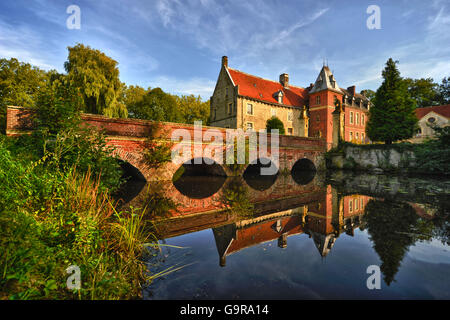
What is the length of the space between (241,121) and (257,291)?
71.7 ft

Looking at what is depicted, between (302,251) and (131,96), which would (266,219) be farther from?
(131,96)

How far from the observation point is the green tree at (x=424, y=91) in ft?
131

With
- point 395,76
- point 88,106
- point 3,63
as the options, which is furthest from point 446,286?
point 3,63

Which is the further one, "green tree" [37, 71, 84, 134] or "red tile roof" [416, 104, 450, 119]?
"red tile roof" [416, 104, 450, 119]

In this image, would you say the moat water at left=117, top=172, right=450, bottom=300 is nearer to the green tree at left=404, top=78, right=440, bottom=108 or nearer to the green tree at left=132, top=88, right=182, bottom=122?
the green tree at left=132, top=88, right=182, bottom=122

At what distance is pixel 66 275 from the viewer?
227cm

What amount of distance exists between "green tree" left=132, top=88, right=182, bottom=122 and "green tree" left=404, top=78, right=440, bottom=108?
4565 centimetres

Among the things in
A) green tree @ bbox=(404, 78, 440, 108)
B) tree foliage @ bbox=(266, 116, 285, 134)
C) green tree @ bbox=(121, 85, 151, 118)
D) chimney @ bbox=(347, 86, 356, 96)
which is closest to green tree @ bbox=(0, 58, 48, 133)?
Result: green tree @ bbox=(121, 85, 151, 118)

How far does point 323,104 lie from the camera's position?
Result: 85.7 ft

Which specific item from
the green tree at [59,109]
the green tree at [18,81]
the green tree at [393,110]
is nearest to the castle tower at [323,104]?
the green tree at [393,110]

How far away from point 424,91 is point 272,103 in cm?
3623

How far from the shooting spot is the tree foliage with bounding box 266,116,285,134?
24.0m

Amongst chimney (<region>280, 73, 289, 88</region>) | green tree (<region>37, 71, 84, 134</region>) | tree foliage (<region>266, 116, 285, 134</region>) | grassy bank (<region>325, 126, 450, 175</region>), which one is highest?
chimney (<region>280, 73, 289, 88</region>)

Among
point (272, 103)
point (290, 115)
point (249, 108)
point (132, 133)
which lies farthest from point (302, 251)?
point (290, 115)
